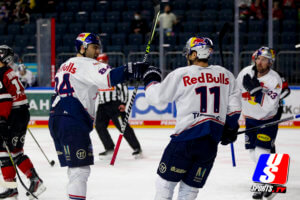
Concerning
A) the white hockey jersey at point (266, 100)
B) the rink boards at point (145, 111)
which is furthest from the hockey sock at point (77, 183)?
the rink boards at point (145, 111)

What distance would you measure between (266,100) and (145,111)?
19.5 ft


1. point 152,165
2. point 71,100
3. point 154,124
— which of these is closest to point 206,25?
point 154,124

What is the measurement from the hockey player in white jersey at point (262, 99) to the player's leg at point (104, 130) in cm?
262

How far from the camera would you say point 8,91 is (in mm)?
5258

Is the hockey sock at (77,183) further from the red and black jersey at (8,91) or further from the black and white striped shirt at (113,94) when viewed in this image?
the black and white striped shirt at (113,94)

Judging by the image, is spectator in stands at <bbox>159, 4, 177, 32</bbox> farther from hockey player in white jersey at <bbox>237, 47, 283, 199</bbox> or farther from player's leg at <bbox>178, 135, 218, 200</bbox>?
player's leg at <bbox>178, 135, 218, 200</bbox>

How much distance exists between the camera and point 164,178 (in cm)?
390

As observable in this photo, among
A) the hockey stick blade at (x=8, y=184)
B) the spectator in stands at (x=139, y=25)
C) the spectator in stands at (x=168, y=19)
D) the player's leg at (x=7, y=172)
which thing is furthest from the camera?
the spectator in stands at (x=139, y=25)

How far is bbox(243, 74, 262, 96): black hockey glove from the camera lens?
225 inches

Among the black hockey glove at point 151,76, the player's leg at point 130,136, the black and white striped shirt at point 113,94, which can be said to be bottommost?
the player's leg at point 130,136

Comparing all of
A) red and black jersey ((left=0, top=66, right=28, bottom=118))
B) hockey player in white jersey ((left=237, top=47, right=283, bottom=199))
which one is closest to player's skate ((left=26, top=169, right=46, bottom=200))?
red and black jersey ((left=0, top=66, right=28, bottom=118))

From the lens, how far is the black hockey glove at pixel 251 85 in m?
5.71

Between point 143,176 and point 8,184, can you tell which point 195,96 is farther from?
point 143,176

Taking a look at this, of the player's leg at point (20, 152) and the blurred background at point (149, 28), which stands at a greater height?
the blurred background at point (149, 28)
